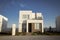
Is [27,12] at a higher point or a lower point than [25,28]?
higher

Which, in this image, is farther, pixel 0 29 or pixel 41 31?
pixel 0 29

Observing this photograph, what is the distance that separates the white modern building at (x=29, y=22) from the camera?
19.4 metres

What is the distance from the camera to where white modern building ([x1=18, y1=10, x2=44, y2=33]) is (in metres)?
19.4

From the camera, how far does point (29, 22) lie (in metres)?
19.5

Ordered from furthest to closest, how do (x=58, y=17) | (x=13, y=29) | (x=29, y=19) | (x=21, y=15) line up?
1. (x=58, y=17)
2. (x=21, y=15)
3. (x=29, y=19)
4. (x=13, y=29)

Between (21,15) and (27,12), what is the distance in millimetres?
881

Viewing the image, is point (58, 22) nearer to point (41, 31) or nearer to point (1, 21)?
point (41, 31)

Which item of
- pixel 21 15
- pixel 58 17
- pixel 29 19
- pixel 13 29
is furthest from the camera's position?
pixel 58 17

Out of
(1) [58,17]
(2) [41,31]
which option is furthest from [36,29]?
(1) [58,17]

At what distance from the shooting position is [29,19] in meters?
19.8

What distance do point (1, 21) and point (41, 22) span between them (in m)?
6.13

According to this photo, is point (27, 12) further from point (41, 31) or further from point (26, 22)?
point (41, 31)

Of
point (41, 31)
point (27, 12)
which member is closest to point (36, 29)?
point (41, 31)

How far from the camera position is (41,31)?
1906 centimetres
